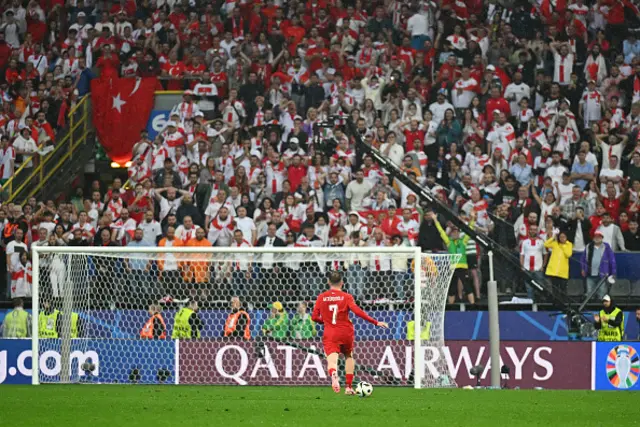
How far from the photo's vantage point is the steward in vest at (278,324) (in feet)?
64.1

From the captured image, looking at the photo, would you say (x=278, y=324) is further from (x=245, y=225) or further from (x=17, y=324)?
(x=17, y=324)

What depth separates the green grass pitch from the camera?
11.8 meters

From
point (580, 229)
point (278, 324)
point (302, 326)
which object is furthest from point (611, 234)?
point (278, 324)

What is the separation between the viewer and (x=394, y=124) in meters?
Answer: 24.6

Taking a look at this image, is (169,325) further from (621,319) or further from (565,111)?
(565,111)

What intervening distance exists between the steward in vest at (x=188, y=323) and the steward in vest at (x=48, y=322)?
73.0 inches

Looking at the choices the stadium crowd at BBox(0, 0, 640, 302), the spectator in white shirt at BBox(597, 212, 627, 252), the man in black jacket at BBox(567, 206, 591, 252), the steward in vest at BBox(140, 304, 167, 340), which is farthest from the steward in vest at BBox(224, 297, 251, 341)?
the spectator in white shirt at BBox(597, 212, 627, 252)

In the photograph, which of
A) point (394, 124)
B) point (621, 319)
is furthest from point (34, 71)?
point (621, 319)

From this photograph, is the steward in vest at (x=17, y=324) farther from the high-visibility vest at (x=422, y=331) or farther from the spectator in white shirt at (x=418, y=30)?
the spectator in white shirt at (x=418, y=30)

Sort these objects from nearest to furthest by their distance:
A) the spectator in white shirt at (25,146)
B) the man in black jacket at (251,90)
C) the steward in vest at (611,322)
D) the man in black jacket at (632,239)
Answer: the steward in vest at (611,322) → the man in black jacket at (632,239) → the man in black jacket at (251,90) → the spectator in white shirt at (25,146)

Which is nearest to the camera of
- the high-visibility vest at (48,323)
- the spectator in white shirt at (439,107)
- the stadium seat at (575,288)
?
the high-visibility vest at (48,323)

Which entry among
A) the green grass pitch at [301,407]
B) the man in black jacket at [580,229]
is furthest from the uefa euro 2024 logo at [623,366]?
the man in black jacket at [580,229]

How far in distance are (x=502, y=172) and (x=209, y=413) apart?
38.4ft

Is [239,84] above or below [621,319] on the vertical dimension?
above
